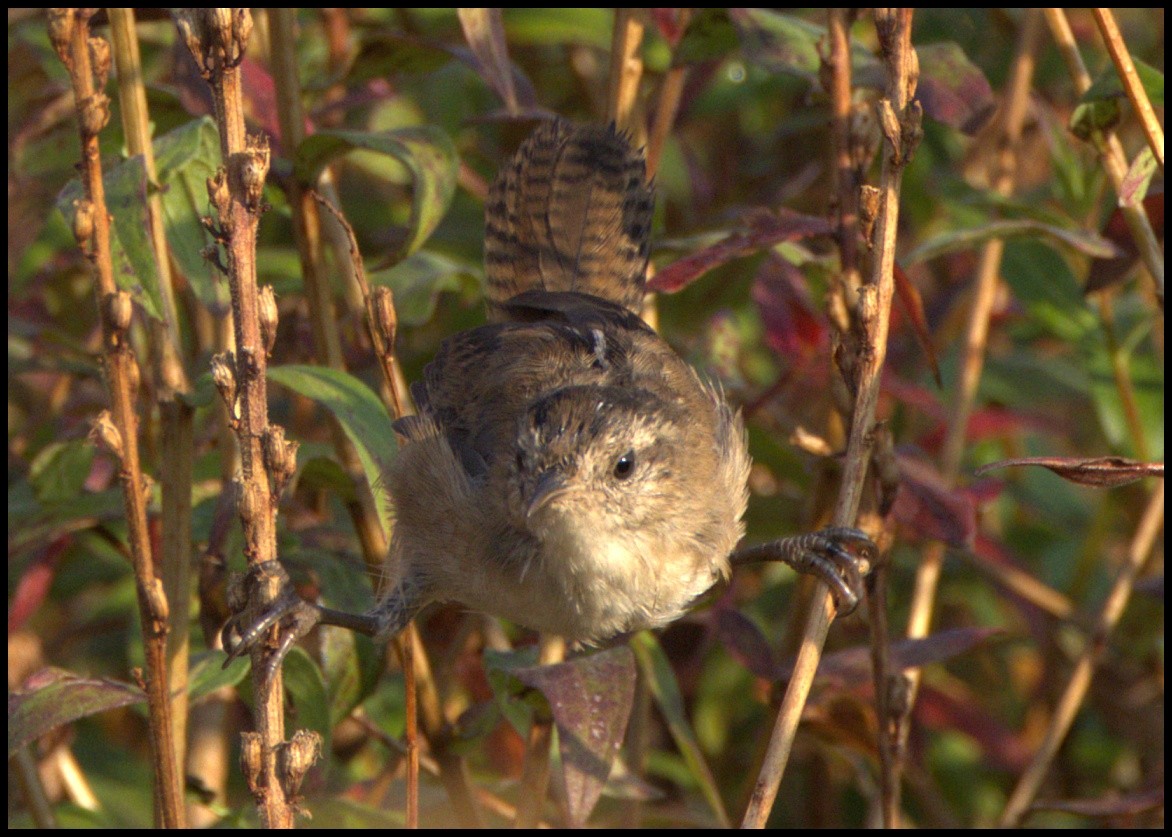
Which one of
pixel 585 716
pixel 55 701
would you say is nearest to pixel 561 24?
pixel 585 716

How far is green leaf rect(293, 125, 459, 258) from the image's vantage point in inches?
91.7

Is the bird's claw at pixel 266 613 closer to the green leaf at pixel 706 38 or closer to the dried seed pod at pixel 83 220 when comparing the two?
the dried seed pod at pixel 83 220

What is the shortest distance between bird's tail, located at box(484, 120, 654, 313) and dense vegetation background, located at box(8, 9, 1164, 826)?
10cm

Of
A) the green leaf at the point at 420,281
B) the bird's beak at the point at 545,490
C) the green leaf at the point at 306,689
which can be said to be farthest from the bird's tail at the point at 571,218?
the green leaf at the point at 306,689

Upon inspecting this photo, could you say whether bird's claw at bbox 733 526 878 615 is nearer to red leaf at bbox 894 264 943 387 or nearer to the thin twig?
red leaf at bbox 894 264 943 387

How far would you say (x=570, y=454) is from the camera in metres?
2.41

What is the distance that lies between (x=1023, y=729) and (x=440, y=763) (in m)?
2.23

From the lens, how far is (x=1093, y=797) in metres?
3.94

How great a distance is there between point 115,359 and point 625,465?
3.37 feet

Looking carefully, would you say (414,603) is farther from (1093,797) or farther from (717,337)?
(1093,797)

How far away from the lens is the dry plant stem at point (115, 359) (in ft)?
5.53

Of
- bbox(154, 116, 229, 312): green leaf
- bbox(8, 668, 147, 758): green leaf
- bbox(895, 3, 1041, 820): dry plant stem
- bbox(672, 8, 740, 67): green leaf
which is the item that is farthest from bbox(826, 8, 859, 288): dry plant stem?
bbox(8, 668, 147, 758): green leaf

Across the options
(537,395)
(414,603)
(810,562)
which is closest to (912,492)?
(810,562)

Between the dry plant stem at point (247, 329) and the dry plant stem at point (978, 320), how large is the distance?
157 centimetres
